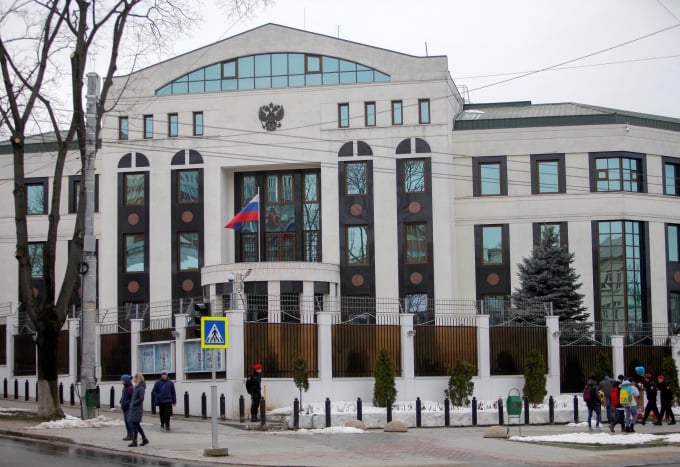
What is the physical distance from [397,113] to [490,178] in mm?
6252

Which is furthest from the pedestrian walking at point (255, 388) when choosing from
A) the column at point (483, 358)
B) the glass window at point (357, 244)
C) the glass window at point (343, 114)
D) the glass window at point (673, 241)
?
the glass window at point (673, 241)

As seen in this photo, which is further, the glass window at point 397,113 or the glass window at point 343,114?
the glass window at point 343,114

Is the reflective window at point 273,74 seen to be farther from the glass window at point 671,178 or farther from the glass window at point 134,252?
the glass window at point 671,178

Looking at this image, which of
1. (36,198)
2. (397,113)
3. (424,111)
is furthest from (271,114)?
(36,198)

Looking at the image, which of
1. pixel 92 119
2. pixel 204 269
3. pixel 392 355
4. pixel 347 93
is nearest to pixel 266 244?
pixel 204 269

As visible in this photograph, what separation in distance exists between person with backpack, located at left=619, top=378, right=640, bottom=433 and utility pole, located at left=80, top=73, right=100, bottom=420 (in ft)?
47.8

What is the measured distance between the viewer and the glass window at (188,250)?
2050 inches

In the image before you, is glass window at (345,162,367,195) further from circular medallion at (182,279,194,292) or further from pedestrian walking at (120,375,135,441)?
pedestrian walking at (120,375,135,441)

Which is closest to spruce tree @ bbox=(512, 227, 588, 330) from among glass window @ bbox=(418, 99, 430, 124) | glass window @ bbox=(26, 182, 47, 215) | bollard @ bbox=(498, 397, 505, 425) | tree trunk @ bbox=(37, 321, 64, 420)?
glass window @ bbox=(418, 99, 430, 124)

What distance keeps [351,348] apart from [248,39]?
23.8 meters

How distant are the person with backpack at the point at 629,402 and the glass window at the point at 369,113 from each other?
2565 cm

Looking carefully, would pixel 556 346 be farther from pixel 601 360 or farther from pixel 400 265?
pixel 400 265

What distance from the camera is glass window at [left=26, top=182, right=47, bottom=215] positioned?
56.3 metres

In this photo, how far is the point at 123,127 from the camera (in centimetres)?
5316
